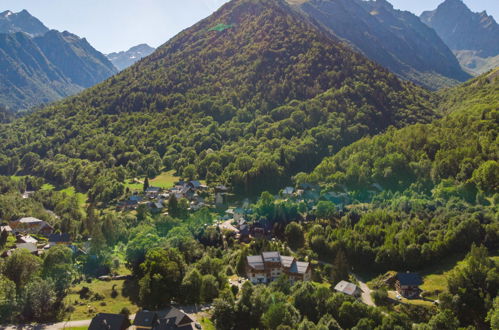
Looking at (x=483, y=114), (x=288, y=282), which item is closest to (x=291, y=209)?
(x=288, y=282)

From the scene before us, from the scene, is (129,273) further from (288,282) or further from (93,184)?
(93,184)

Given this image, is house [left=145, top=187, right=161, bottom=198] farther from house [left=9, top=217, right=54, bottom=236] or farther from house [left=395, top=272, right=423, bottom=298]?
house [left=395, top=272, right=423, bottom=298]

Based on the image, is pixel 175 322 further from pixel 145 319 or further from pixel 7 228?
pixel 7 228

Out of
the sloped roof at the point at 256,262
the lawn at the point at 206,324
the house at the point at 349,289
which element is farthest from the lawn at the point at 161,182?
the house at the point at 349,289

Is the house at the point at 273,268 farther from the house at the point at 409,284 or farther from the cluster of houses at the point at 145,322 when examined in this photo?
the cluster of houses at the point at 145,322

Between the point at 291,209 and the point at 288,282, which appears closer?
the point at 288,282

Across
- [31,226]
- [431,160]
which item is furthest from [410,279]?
[31,226]

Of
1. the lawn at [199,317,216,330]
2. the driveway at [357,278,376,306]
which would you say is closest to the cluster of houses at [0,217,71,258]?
the lawn at [199,317,216,330]
